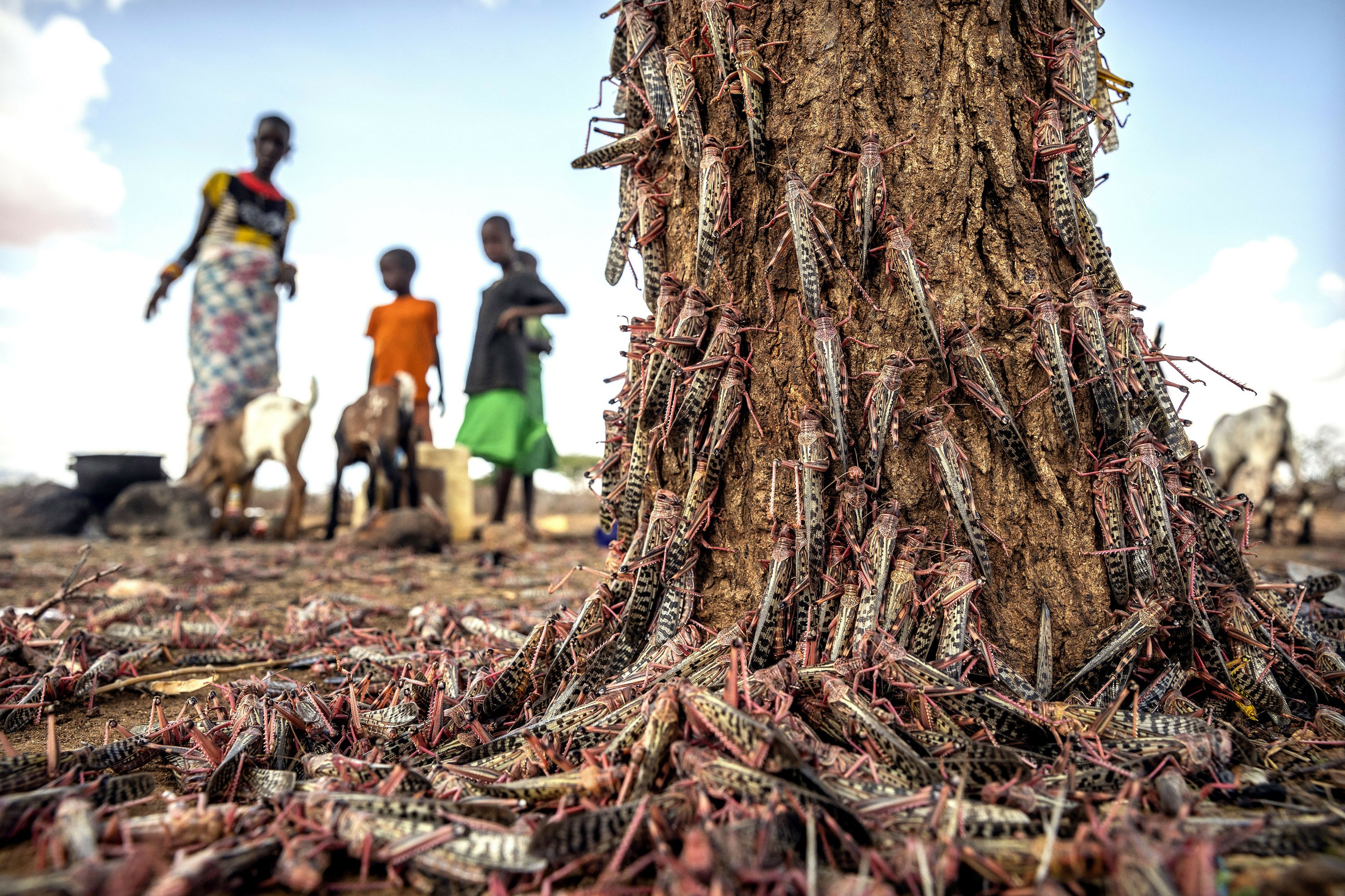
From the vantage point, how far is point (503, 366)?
26.8ft

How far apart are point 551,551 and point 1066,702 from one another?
21.3 ft

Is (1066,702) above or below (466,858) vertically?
above

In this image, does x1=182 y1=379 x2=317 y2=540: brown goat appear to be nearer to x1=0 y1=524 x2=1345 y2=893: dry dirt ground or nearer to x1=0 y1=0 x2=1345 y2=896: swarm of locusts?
x1=0 y1=524 x2=1345 y2=893: dry dirt ground

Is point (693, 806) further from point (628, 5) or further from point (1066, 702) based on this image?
point (628, 5)

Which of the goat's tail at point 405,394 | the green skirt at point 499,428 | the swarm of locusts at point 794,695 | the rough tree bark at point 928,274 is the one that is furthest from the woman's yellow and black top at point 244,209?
the rough tree bark at point 928,274

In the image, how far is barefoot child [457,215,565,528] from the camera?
8.07m

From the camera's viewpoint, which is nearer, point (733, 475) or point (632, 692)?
point (632, 692)

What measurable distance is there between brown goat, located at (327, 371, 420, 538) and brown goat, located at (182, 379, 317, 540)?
1.53ft

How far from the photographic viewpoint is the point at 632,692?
5.61 ft

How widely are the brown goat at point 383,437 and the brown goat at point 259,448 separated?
1.53 feet

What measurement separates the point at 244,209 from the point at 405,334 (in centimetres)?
220

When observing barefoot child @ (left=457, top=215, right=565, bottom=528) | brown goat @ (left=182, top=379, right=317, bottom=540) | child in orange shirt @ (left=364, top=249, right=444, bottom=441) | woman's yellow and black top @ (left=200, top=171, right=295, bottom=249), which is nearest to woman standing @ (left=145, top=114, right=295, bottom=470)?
woman's yellow and black top @ (left=200, top=171, right=295, bottom=249)

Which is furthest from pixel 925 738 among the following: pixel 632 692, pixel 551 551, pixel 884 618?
pixel 551 551

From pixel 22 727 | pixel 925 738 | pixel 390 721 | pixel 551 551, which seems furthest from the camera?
pixel 551 551
